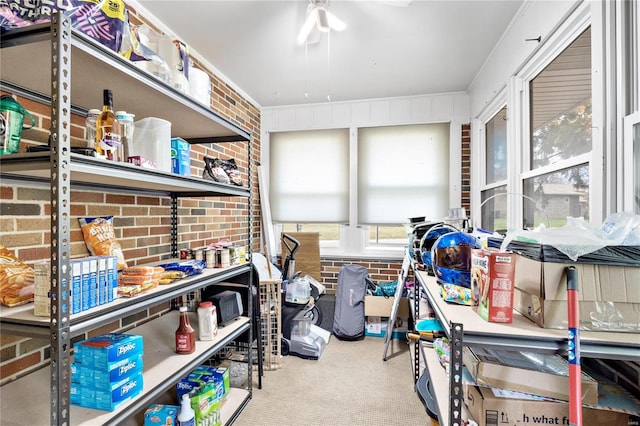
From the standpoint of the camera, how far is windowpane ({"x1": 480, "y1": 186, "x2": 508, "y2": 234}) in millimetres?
2594

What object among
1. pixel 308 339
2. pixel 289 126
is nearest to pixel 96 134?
pixel 308 339

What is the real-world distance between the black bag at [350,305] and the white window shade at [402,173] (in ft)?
2.50

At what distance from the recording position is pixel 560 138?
1778 millimetres

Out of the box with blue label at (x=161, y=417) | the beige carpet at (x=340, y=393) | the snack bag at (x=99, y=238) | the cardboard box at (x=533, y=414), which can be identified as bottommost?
the beige carpet at (x=340, y=393)

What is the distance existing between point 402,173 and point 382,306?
155 cm

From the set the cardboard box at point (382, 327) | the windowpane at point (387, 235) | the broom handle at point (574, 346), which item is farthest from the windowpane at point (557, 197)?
the windowpane at point (387, 235)

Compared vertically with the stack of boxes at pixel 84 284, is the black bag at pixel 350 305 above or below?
below

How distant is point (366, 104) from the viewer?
3.73m

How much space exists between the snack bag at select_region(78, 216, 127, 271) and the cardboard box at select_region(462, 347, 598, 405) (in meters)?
Answer: 1.62

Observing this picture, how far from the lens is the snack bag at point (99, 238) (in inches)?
60.9

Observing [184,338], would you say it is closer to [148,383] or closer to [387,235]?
[148,383]

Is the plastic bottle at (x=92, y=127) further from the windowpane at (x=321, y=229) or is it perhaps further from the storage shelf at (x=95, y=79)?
the windowpane at (x=321, y=229)

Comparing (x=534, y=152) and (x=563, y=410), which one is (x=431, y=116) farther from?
(x=563, y=410)

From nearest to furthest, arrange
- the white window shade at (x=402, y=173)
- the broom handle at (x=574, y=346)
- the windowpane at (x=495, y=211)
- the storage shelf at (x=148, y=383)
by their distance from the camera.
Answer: the broom handle at (x=574, y=346)
the storage shelf at (x=148, y=383)
the windowpane at (x=495, y=211)
the white window shade at (x=402, y=173)
